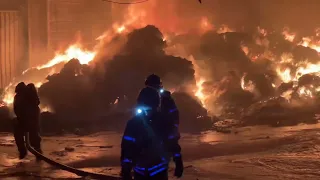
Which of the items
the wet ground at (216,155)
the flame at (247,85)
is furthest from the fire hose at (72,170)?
the flame at (247,85)

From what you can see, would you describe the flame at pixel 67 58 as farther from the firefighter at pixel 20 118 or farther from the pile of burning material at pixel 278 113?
the firefighter at pixel 20 118

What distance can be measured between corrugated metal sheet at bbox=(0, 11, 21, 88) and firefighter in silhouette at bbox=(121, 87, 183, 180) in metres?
17.3

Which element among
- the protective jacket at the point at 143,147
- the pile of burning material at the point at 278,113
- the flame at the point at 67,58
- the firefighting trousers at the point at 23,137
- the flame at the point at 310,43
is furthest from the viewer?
the flame at the point at 310,43

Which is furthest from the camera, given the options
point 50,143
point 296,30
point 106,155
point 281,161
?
point 296,30

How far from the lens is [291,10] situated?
24609 mm

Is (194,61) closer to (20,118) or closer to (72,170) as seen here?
(20,118)

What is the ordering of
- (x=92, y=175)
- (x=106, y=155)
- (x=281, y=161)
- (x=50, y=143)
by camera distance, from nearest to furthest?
1. (x=92, y=175)
2. (x=281, y=161)
3. (x=106, y=155)
4. (x=50, y=143)

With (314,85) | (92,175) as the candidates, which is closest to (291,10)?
(314,85)

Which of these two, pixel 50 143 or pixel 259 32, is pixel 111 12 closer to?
pixel 259 32

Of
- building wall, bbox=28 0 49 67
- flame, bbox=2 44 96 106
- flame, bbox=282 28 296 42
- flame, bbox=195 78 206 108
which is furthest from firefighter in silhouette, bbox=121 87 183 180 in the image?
flame, bbox=282 28 296 42

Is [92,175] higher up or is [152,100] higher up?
[152,100]

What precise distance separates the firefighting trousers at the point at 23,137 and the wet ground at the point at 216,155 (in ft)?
0.92

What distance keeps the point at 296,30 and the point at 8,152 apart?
18096 millimetres

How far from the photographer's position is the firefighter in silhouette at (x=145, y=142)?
463 centimetres
